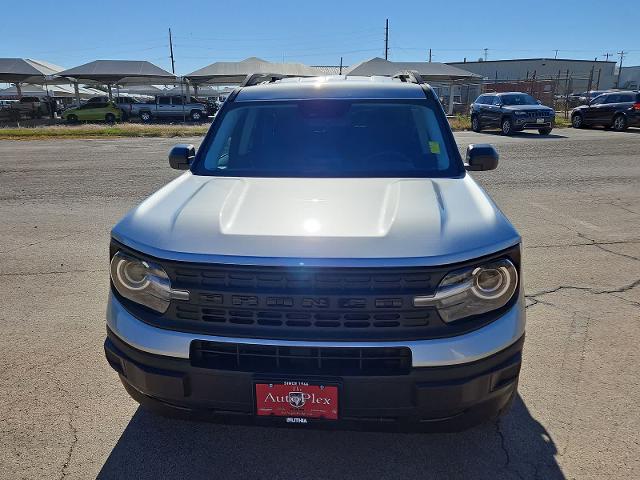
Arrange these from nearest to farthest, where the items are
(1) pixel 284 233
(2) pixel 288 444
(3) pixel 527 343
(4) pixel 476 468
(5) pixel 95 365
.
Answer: (1) pixel 284 233
(4) pixel 476 468
(2) pixel 288 444
(5) pixel 95 365
(3) pixel 527 343

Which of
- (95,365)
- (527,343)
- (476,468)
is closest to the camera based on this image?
(476,468)

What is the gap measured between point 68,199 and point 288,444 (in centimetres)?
746

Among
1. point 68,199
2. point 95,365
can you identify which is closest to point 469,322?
point 95,365

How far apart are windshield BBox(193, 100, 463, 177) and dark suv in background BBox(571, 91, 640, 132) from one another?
70.2 feet

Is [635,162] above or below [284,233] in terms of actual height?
below

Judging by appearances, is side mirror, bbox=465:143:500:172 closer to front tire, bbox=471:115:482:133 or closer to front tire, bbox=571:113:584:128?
front tire, bbox=471:115:482:133

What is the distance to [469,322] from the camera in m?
2.09

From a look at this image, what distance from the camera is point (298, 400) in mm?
2049

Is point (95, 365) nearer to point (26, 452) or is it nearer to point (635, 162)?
point (26, 452)

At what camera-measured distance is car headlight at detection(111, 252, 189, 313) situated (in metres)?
2.18

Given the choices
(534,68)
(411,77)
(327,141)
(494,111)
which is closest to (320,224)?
(327,141)

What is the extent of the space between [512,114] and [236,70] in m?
24.9

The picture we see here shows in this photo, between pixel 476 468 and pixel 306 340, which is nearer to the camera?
pixel 306 340

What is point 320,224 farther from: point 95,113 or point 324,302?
point 95,113
